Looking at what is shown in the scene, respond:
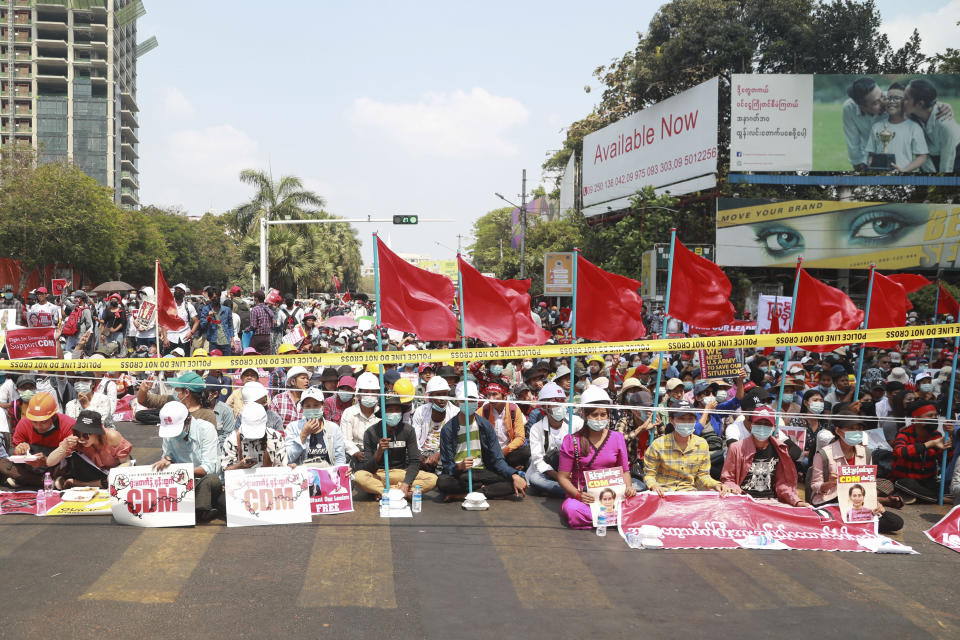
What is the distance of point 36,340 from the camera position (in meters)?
11.0

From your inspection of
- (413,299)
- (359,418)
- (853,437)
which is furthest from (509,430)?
(853,437)

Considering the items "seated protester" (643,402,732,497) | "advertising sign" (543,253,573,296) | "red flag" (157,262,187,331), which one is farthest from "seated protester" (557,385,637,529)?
"advertising sign" (543,253,573,296)

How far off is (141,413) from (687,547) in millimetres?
10775

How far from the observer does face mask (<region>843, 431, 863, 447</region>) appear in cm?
823

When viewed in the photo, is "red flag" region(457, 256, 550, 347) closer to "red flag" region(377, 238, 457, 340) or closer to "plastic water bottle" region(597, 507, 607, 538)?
"red flag" region(377, 238, 457, 340)

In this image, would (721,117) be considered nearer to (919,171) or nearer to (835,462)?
(919,171)

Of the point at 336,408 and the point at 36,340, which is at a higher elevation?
the point at 36,340

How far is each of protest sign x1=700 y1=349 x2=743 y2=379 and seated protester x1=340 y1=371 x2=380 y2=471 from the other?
547 cm

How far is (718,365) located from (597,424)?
477 cm

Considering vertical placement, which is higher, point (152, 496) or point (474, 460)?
point (474, 460)

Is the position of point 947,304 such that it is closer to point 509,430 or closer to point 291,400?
point 509,430

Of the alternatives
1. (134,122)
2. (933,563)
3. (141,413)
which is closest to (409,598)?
(933,563)

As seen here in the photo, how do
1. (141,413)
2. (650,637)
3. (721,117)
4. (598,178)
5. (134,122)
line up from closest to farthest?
(650,637), (141,413), (721,117), (598,178), (134,122)

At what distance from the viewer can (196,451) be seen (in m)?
8.07
